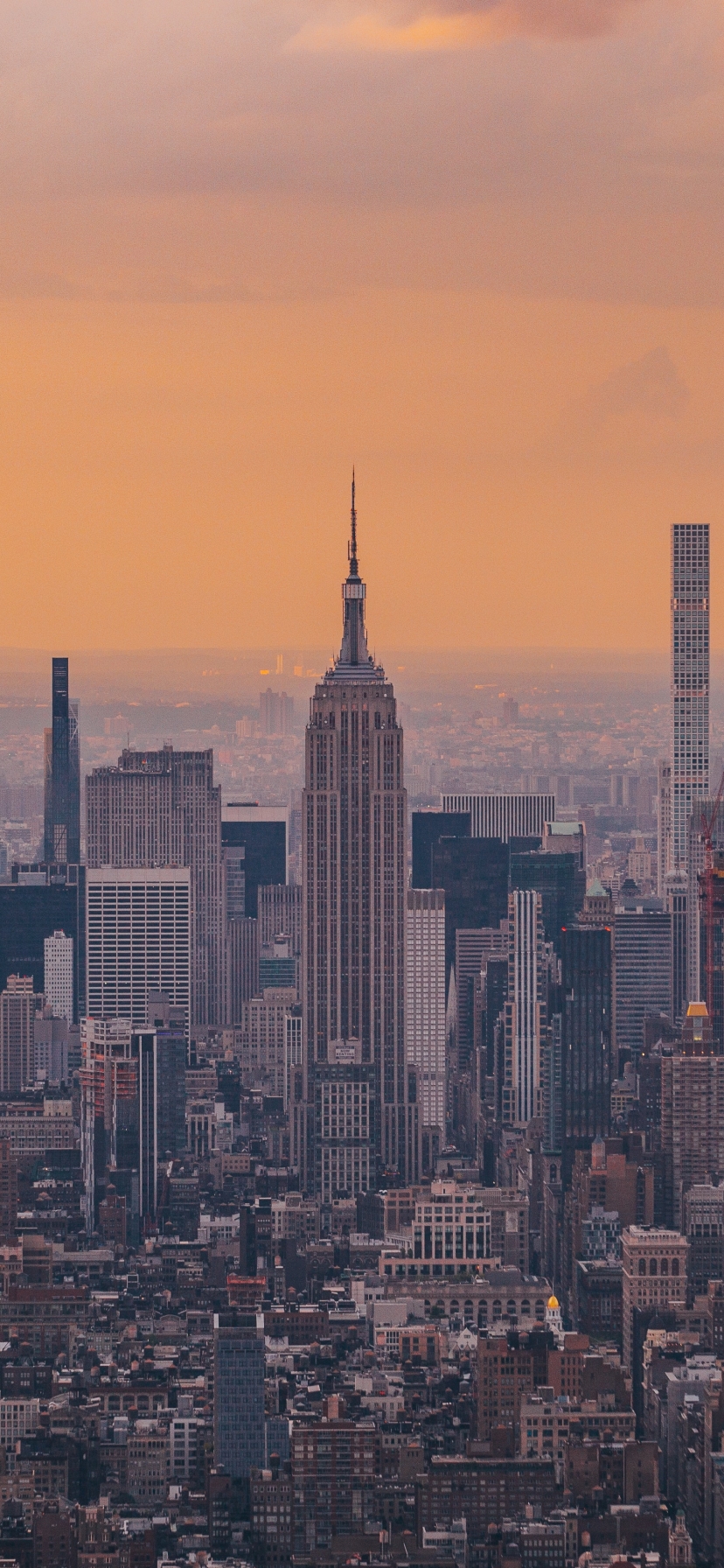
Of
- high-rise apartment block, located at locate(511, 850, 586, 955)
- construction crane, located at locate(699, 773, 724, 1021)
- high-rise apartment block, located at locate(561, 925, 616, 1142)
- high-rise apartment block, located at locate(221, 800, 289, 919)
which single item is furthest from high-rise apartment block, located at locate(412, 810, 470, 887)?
construction crane, located at locate(699, 773, 724, 1021)

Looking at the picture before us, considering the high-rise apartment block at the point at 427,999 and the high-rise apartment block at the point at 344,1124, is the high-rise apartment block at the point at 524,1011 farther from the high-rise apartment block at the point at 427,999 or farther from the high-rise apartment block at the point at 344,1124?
the high-rise apartment block at the point at 344,1124

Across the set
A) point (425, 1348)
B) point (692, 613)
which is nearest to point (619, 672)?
point (692, 613)

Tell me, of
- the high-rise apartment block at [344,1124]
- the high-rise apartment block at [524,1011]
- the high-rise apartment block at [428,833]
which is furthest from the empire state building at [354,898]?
the high-rise apartment block at [524,1011]

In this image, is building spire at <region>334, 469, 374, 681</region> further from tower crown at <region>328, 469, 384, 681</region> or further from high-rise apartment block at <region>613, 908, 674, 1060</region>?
high-rise apartment block at <region>613, 908, 674, 1060</region>

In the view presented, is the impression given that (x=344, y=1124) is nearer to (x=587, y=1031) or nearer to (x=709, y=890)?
(x=587, y=1031)

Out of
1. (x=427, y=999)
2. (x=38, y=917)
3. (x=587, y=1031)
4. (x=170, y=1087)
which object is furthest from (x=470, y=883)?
(x=170, y=1087)

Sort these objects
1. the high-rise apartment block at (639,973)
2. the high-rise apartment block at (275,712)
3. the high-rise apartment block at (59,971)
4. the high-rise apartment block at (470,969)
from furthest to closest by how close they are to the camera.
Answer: the high-rise apartment block at (59,971), the high-rise apartment block at (470,969), the high-rise apartment block at (639,973), the high-rise apartment block at (275,712)

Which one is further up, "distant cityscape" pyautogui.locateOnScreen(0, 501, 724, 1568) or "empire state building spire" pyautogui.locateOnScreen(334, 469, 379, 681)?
"empire state building spire" pyautogui.locateOnScreen(334, 469, 379, 681)
